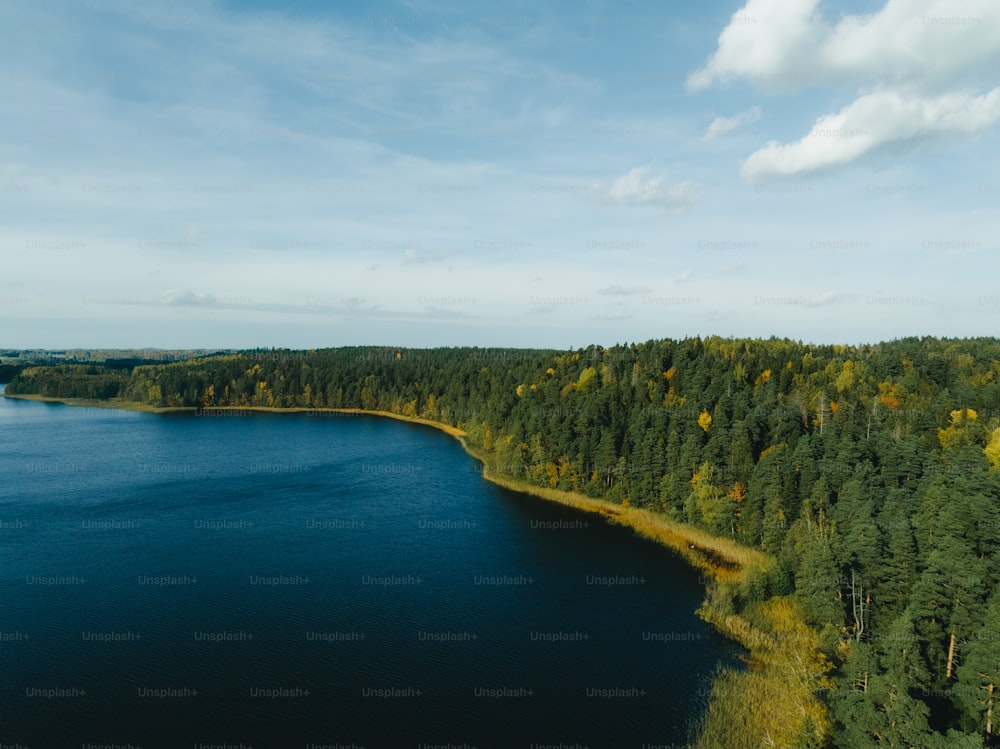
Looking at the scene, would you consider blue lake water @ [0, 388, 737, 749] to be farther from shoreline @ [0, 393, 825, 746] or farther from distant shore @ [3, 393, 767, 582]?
distant shore @ [3, 393, 767, 582]

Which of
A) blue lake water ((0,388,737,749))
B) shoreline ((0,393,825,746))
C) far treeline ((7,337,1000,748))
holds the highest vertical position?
far treeline ((7,337,1000,748))

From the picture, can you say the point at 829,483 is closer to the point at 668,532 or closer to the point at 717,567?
the point at 717,567

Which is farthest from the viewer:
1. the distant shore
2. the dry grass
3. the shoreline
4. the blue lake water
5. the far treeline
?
the distant shore

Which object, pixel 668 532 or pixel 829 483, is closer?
pixel 829 483

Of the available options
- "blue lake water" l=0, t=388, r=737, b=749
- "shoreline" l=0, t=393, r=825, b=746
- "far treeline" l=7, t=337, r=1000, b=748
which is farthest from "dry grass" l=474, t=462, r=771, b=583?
"blue lake water" l=0, t=388, r=737, b=749

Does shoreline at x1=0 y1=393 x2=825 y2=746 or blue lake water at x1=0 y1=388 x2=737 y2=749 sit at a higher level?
shoreline at x1=0 y1=393 x2=825 y2=746

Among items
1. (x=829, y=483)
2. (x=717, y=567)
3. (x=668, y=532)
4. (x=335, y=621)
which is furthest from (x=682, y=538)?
(x=335, y=621)
